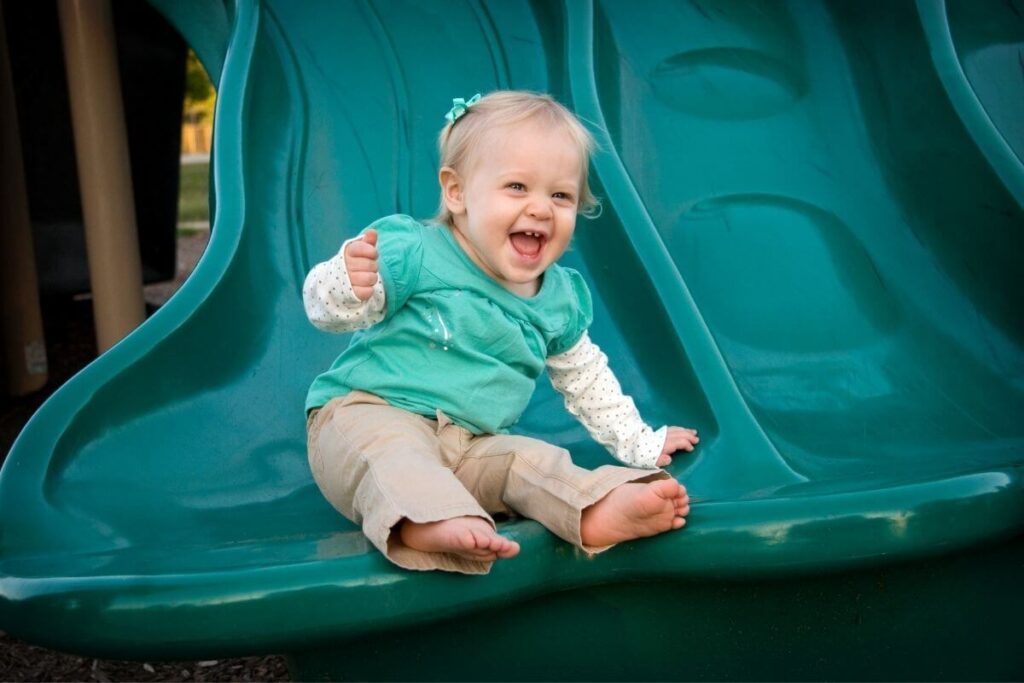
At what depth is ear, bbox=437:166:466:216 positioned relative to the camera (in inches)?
79.4

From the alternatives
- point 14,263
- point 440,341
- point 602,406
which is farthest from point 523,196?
point 14,263

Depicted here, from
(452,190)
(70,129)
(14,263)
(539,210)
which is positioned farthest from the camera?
(70,129)

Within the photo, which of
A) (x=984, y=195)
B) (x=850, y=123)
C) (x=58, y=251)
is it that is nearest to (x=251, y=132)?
(x=850, y=123)

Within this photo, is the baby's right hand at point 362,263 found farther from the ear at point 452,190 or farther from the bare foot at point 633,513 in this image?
the bare foot at point 633,513

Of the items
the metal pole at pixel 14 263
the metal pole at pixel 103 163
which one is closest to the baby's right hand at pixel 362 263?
the metal pole at pixel 103 163

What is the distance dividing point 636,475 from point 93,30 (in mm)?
2282

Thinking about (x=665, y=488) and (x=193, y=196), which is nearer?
(x=665, y=488)

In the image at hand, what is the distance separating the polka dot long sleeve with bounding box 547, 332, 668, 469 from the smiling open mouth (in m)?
0.24

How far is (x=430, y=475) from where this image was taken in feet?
5.45

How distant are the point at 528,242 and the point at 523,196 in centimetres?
8

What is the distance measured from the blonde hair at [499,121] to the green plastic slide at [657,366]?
1.51 ft

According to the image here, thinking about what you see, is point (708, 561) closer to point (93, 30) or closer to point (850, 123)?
point (850, 123)

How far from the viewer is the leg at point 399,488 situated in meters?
1.58

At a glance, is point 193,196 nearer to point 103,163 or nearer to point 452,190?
point 103,163
